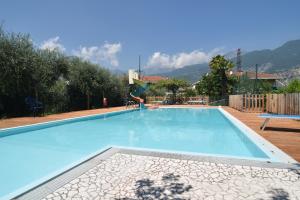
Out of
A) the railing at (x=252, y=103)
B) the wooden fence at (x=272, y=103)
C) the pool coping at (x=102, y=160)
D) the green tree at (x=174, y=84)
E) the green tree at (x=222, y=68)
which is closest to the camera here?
the pool coping at (x=102, y=160)

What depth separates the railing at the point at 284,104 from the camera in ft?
32.8

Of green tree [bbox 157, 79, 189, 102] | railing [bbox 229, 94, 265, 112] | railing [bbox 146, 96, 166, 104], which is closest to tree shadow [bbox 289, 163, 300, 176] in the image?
railing [bbox 229, 94, 265, 112]

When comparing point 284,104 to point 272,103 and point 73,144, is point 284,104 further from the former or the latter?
point 73,144

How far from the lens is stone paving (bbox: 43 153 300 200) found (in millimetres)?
3053

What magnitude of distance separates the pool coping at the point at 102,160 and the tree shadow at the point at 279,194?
845 mm

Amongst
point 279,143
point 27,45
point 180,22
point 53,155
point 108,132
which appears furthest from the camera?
point 180,22

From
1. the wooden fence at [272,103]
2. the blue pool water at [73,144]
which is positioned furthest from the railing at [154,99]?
the blue pool water at [73,144]

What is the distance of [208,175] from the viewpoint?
3.68 meters

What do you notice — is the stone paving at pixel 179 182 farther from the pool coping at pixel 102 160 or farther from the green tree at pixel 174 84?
the green tree at pixel 174 84

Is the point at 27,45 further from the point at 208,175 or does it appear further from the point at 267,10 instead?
the point at 267,10

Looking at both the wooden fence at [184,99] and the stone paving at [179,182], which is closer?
the stone paving at [179,182]

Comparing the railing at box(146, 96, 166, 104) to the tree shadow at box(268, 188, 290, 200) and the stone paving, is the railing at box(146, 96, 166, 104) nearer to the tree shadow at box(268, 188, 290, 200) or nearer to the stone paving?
the stone paving

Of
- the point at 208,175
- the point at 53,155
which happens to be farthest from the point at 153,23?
the point at 208,175

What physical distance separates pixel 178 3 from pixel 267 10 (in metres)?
6.36
